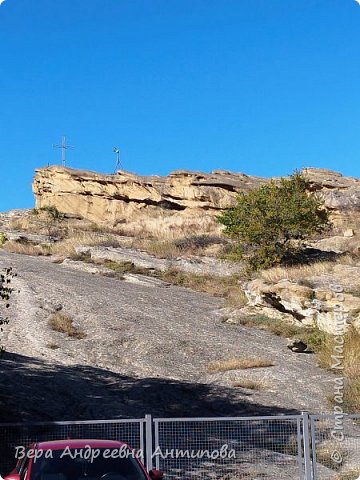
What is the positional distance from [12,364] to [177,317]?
28.5 ft

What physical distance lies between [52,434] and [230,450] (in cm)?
347

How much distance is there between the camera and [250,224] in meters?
33.7

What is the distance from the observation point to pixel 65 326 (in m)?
23.2

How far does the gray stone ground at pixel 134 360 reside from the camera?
16.3 meters

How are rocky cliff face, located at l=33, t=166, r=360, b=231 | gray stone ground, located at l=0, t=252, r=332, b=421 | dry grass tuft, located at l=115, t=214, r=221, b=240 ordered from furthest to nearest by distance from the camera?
rocky cliff face, located at l=33, t=166, r=360, b=231 < dry grass tuft, located at l=115, t=214, r=221, b=240 < gray stone ground, located at l=0, t=252, r=332, b=421

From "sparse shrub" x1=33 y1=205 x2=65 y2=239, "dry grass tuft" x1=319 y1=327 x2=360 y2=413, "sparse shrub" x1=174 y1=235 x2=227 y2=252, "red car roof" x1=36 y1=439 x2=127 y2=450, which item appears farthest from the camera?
"sparse shrub" x1=33 y1=205 x2=65 y2=239

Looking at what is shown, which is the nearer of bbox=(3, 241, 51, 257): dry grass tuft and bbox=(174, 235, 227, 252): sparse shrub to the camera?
bbox=(3, 241, 51, 257): dry grass tuft

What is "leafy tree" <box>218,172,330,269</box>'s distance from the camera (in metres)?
33.1

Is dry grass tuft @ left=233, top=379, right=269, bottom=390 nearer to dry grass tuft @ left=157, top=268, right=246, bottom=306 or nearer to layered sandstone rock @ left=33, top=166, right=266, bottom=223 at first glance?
dry grass tuft @ left=157, top=268, right=246, bottom=306

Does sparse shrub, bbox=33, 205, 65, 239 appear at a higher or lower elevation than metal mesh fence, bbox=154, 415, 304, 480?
higher

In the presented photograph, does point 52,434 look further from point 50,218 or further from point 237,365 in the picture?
point 50,218

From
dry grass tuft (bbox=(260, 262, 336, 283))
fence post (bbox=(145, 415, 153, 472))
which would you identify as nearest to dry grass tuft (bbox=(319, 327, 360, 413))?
dry grass tuft (bbox=(260, 262, 336, 283))

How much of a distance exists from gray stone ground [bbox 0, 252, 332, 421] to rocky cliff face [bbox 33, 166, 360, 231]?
1094 inches

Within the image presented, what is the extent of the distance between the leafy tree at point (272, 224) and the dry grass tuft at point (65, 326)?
12.2 metres
